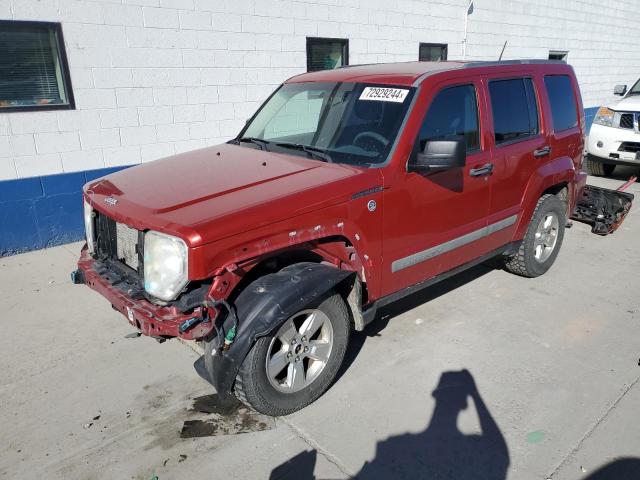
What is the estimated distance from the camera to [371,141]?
3436mm

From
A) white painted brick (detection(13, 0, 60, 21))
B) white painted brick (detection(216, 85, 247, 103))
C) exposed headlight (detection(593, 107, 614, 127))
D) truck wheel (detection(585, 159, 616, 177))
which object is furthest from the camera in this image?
Result: truck wheel (detection(585, 159, 616, 177))

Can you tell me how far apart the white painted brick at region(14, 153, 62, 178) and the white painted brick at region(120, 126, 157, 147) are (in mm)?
802

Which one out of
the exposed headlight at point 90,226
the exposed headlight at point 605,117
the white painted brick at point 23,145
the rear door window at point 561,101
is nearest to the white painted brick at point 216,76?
the white painted brick at point 23,145

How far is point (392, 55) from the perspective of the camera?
9.27 meters

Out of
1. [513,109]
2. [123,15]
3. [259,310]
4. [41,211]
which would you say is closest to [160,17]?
[123,15]

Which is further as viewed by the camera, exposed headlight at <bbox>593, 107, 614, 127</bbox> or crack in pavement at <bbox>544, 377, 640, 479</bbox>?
exposed headlight at <bbox>593, 107, 614, 127</bbox>

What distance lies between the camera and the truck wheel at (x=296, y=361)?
9.36 feet

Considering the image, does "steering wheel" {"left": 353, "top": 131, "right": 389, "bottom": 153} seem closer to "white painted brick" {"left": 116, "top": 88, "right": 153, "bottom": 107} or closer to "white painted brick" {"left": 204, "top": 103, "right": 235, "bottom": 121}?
"white painted brick" {"left": 116, "top": 88, "right": 153, "bottom": 107}

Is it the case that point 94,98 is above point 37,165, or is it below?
above

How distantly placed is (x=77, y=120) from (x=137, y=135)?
0.72 meters

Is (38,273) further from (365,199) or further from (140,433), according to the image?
(365,199)

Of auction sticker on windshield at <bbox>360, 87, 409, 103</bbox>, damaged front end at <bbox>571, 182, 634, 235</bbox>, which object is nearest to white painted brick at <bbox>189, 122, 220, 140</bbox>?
auction sticker on windshield at <bbox>360, 87, 409, 103</bbox>

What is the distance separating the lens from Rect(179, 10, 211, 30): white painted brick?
21.3ft

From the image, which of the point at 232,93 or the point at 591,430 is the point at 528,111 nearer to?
the point at 591,430
